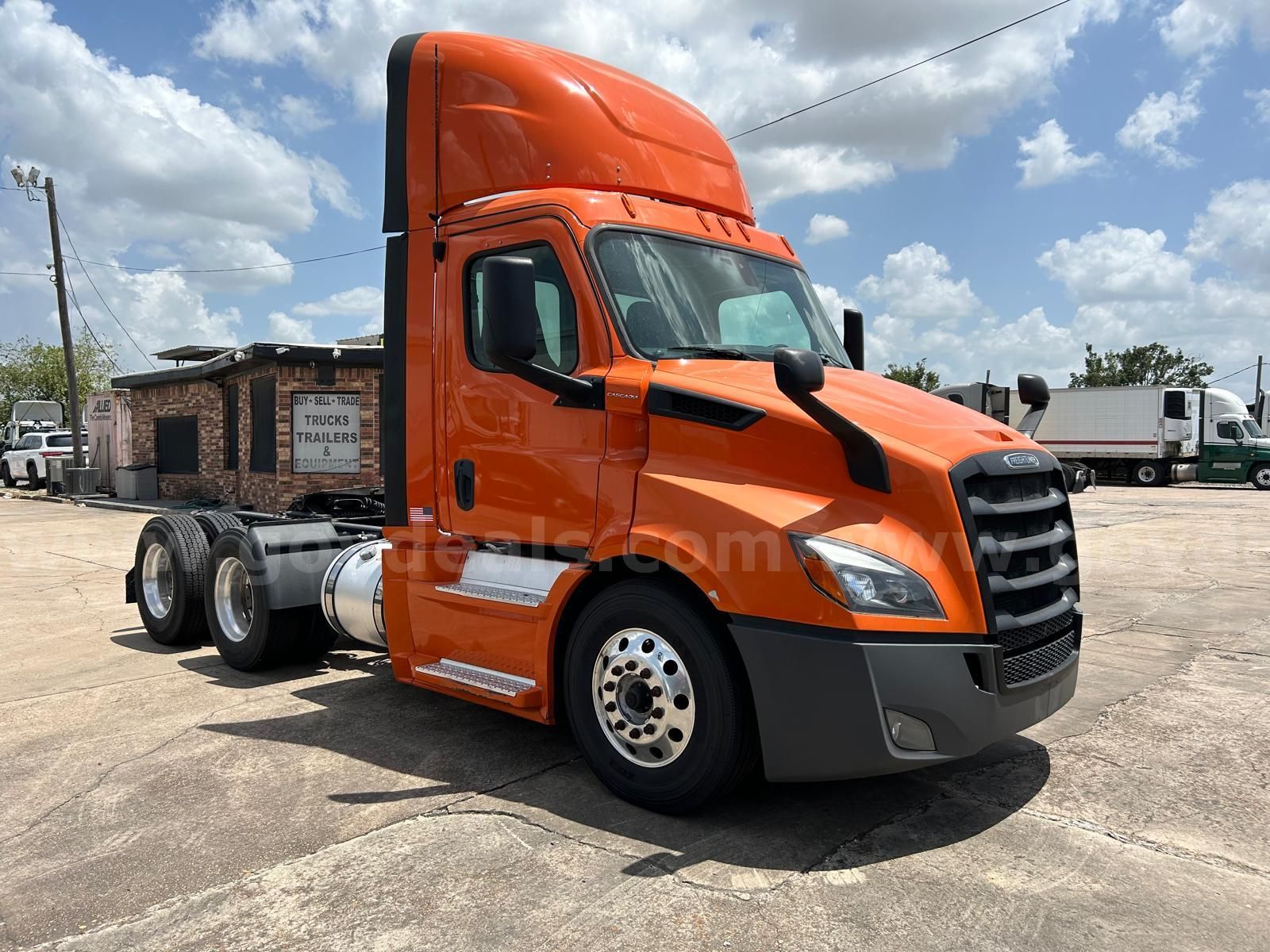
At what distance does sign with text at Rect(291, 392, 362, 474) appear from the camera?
1844cm

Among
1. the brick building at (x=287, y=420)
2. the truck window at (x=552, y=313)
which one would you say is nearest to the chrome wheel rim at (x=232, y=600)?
the truck window at (x=552, y=313)

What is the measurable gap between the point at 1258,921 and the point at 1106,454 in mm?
32622

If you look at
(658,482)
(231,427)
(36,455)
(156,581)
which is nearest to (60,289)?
(36,455)

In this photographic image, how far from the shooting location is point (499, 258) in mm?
3992

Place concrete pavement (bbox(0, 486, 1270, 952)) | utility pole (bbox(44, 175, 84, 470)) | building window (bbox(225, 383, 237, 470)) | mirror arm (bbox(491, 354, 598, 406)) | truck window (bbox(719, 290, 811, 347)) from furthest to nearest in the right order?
1. utility pole (bbox(44, 175, 84, 470))
2. building window (bbox(225, 383, 237, 470))
3. truck window (bbox(719, 290, 811, 347))
4. mirror arm (bbox(491, 354, 598, 406))
5. concrete pavement (bbox(0, 486, 1270, 952))

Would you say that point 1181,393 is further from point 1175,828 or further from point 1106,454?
point 1175,828

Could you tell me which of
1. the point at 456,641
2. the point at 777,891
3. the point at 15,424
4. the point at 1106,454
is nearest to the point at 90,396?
the point at 15,424

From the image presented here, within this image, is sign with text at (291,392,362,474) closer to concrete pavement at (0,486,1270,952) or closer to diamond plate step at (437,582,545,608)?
concrete pavement at (0,486,1270,952)

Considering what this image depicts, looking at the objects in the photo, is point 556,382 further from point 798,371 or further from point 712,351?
point 798,371

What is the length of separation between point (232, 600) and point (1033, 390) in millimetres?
5716

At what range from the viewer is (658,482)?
388cm

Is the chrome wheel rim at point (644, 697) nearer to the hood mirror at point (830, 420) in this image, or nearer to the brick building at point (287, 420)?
the hood mirror at point (830, 420)

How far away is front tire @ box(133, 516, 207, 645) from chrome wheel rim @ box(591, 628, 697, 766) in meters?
4.48

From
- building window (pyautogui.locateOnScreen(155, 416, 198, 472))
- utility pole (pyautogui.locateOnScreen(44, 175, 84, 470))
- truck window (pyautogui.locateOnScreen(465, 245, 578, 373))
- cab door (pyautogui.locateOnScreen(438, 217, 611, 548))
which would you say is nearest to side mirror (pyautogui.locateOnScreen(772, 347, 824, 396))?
cab door (pyautogui.locateOnScreen(438, 217, 611, 548))
